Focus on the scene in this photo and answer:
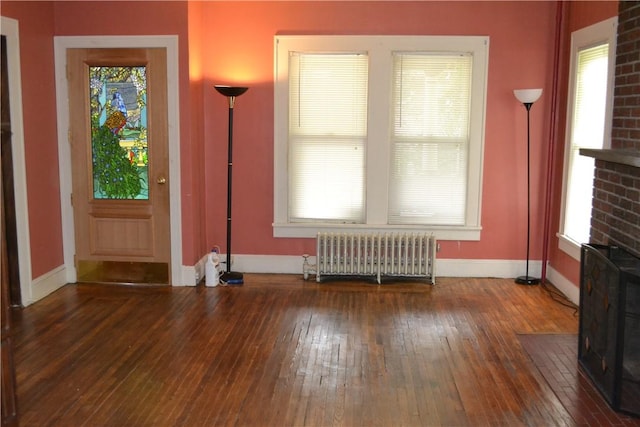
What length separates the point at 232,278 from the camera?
5754 mm

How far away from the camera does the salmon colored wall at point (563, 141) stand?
16.5 ft

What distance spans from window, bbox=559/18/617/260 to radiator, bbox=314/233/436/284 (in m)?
1.20

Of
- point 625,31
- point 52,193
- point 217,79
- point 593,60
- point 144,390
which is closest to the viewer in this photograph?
point 144,390

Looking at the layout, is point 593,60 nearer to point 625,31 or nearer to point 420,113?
point 625,31

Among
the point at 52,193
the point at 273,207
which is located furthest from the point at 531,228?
the point at 52,193

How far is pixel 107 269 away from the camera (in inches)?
225

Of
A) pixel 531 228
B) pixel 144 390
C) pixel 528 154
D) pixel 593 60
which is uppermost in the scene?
pixel 593 60

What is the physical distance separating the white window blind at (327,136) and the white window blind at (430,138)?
32 centimetres

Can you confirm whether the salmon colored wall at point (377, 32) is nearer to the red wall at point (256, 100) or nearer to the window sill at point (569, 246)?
the red wall at point (256, 100)

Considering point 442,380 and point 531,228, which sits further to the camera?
point 531,228

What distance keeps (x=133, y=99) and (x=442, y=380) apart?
349 centimetres

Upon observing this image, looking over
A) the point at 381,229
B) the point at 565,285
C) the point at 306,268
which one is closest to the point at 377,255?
the point at 381,229

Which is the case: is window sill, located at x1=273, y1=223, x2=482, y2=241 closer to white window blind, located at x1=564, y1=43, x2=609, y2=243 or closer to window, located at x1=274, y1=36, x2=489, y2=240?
window, located at x1=274, y1=36, x2=489, y2=240

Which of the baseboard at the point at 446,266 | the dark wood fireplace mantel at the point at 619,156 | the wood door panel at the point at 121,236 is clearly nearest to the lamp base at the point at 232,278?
the baseboard at the point at 446,266
